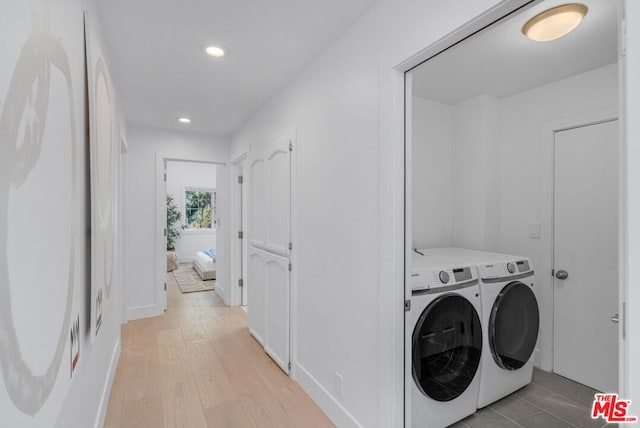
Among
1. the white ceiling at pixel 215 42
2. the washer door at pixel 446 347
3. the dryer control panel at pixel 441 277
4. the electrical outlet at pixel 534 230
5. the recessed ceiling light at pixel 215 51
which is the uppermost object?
the white ceiling at pixel 215 42

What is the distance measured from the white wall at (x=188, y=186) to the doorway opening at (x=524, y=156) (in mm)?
7154

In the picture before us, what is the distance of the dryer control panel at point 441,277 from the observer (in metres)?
1.67

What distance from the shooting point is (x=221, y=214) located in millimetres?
5020

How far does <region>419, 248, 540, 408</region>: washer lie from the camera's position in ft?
5.32

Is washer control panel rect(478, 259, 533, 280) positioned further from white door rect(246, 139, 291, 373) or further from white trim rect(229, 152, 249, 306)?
white trim rect(229, 152, 249, 306)

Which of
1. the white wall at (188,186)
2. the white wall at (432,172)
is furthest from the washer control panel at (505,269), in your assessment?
the white wall at (188,186)

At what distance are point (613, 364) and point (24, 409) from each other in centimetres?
164

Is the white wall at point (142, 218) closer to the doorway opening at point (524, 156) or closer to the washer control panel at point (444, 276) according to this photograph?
the doorway opening at point (524, 156)

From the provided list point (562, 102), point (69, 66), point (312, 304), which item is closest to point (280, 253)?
point (312, 304)

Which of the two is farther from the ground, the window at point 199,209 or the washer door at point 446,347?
the window at point 199,209

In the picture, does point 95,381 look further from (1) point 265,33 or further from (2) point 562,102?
(2) point 562,102

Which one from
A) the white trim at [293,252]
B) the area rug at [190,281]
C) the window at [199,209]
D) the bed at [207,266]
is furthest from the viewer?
the window at [199,209]

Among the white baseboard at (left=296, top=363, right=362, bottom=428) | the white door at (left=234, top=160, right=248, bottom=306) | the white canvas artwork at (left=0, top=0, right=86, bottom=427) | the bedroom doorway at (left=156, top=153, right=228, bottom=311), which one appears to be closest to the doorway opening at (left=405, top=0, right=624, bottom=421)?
the white baseboard at (left=296, top=363, right=362, bottom=428)

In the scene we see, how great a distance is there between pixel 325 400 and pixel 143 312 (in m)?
2.98
